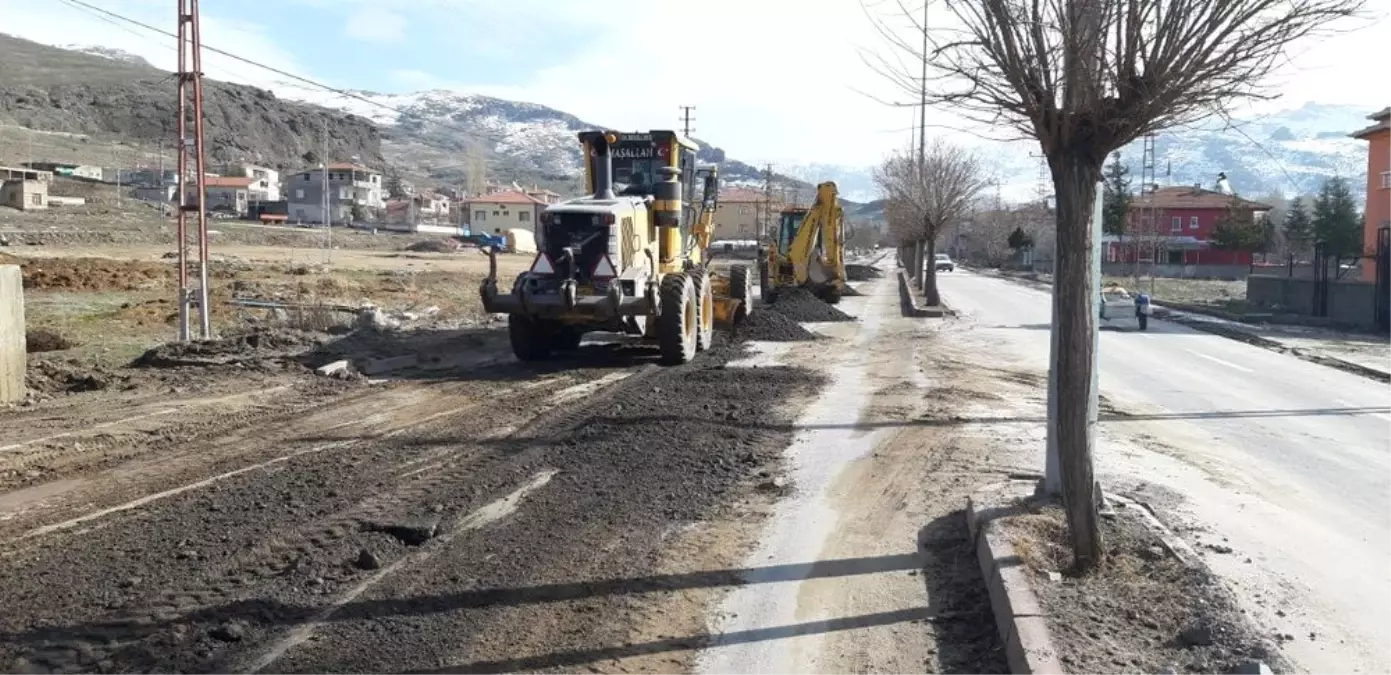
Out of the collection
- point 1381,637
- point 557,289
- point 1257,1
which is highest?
point 1257,1

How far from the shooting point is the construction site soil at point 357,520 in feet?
17.7

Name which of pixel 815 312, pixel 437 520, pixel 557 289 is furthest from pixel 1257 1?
pixel 815 312

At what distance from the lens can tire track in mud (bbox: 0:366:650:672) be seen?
535 centimetres

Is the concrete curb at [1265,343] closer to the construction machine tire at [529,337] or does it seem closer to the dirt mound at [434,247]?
the construction machine tire at [529,337]

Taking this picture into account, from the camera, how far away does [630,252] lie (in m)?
16.6

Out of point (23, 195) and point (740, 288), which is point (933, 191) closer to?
point (740, 288)

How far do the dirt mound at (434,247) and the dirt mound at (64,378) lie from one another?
5584 cm

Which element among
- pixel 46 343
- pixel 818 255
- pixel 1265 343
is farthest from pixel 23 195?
pixel 1265 343

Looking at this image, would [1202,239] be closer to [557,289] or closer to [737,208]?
[737,208]

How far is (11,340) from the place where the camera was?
12.5m

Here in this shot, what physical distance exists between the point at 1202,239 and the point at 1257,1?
9068cm

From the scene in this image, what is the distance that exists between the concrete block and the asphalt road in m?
11.1

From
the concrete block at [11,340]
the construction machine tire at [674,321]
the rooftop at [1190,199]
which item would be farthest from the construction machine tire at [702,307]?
the rooftop at [1190,199]

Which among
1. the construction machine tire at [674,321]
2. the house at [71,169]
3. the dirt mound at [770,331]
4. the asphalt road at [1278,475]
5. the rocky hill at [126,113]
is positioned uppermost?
the rocky hill at [126,113]
